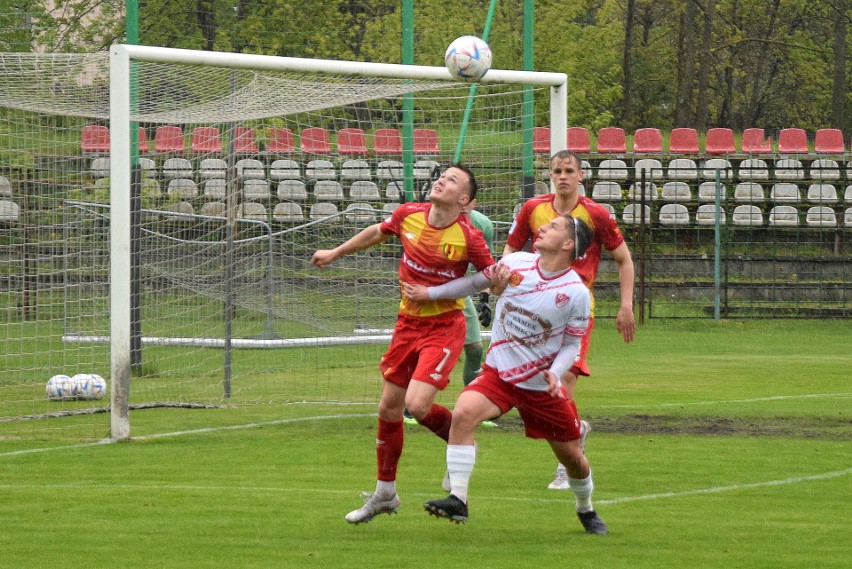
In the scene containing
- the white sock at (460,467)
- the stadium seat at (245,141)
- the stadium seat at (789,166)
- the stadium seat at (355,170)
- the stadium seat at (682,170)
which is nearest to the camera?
the white sock at (460,467)

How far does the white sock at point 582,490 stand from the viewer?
6879 mm

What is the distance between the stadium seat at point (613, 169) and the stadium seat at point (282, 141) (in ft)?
44.8

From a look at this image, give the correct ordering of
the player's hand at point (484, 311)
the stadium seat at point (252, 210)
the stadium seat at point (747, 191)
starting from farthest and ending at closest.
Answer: the stadium seat at point (747, 191) < the stadium seat at point (252, 210) < the player's hand at point (484, 311)

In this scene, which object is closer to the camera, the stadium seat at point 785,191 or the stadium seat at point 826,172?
the stadium seat at point 785,191

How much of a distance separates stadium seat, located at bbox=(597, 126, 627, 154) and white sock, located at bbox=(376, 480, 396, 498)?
26521 millimetres

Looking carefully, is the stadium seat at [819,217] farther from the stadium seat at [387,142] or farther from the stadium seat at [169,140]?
the stadium seat at [169,140]

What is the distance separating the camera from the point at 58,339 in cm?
1461

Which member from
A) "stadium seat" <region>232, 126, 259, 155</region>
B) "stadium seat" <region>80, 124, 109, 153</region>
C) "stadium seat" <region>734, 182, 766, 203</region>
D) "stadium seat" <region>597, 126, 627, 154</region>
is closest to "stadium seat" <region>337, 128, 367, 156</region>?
"stadium seat" <region>232, 126, 259, 155</region>

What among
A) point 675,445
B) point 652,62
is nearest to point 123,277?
point 675,445

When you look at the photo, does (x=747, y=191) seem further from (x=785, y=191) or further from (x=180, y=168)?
(x=180, y=168)

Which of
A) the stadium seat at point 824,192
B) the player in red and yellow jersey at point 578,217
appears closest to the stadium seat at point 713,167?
the stadium seat at point 824,192

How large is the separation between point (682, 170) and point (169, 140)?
55.7 feet

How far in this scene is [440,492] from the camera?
8250mm

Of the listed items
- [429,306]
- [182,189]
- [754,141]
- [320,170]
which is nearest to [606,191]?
[754,141]
